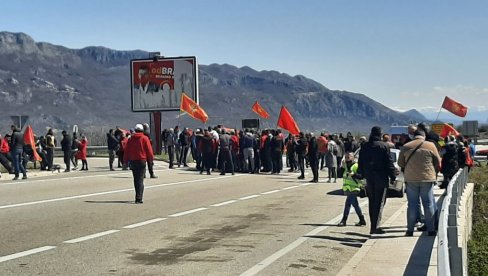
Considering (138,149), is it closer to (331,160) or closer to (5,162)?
(331,160)

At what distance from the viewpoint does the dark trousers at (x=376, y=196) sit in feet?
39.9

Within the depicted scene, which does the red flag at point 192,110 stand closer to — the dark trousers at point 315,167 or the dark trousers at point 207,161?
the dark trousers at point 207,161

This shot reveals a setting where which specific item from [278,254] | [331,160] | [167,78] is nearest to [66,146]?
[331,160]

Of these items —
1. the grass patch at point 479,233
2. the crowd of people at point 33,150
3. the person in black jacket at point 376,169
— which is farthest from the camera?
the crowd of people at point 33,150

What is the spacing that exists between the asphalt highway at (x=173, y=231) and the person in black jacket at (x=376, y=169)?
45 centimetres

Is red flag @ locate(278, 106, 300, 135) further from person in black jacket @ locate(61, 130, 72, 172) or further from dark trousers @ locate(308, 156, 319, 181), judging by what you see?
person in black jacket @ locate(61, 130, 72, 172)

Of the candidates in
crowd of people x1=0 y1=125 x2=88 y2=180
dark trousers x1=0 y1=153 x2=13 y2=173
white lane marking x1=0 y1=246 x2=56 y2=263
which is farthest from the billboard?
white lane marking x1=0 y1=246 x2=56 y2=263

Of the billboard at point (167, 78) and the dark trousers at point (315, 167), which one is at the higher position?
the billboard at point (167, 78)

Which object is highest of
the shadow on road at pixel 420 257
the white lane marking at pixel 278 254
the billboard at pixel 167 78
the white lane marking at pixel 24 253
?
the billboard at pixel 167 78

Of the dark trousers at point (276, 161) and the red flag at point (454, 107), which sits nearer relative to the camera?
the dark trousers at point (276, 161)

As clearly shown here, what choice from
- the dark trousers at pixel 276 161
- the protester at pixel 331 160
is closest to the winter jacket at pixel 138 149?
the protester at pixel 331 160

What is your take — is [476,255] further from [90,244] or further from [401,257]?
[90,244]

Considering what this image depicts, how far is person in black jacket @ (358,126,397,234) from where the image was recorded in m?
12.2

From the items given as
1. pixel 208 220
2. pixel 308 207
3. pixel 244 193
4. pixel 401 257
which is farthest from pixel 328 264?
pixel 244 193
